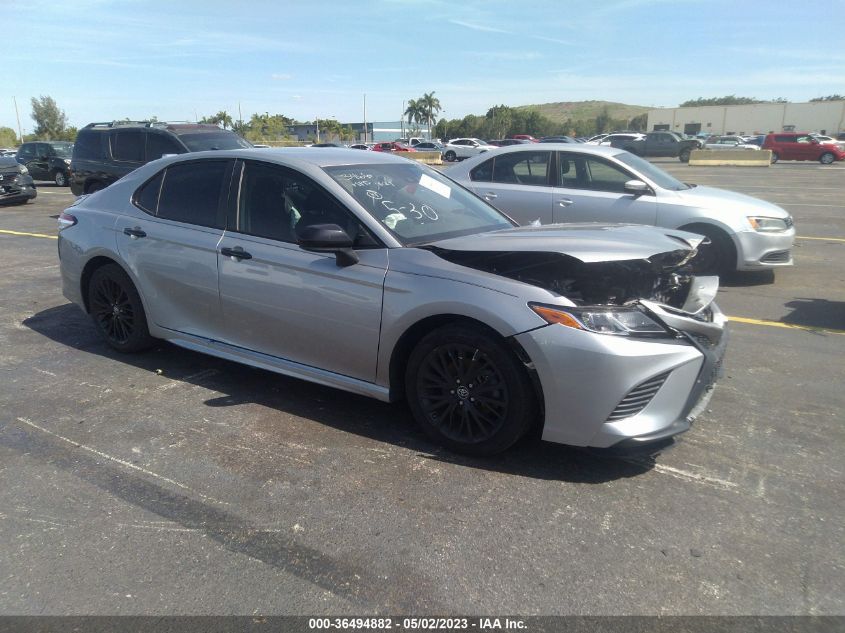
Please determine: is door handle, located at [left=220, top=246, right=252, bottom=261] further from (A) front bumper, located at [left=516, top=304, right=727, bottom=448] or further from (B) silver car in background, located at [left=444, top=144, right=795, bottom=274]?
(B) silver car in background, located at [left=444, top=144, right=795, bottom=274]

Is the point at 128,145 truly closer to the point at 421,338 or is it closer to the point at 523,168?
the point at 523,168

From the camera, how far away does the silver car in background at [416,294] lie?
315cm

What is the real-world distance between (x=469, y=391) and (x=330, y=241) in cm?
114

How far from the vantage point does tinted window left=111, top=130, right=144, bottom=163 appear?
37.7ft

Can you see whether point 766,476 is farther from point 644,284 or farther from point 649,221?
point 649,221

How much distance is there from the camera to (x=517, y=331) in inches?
125

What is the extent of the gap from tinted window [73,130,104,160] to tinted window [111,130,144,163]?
0.33m

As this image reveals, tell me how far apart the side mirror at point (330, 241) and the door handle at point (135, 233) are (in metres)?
1.68

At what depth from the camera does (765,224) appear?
7492mm

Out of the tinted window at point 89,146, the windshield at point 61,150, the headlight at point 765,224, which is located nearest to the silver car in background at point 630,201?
the headlight at point 765,224

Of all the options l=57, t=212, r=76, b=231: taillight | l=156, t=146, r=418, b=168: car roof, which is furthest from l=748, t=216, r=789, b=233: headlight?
l=57, t=212, r=76, b=231: taillight

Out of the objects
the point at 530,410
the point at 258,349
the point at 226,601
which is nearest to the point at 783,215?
the point at 530,410

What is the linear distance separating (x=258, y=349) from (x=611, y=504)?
2.38 m

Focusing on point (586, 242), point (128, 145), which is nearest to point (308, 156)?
point (586, 242)
